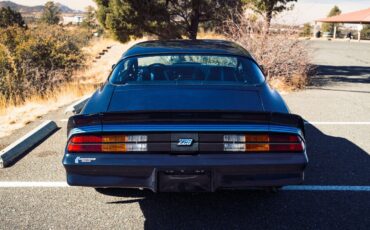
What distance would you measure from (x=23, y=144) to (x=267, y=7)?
9.39 metres

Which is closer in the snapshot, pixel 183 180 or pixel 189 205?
pixel 183 180

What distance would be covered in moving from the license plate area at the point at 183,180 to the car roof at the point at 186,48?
1.81 meters

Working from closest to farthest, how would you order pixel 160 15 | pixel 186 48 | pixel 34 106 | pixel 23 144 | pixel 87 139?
pixel 87 139 → pixel 186 48 → pixel 23 144 → pixel 34 106 → pixel 160 15

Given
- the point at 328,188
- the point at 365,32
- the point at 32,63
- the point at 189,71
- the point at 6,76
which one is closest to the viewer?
the point at 328,188

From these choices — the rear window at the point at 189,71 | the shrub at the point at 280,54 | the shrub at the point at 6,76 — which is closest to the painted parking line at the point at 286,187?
the rear window at the point at 189,71

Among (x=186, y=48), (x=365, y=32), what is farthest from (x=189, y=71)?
(x=365, y=32)

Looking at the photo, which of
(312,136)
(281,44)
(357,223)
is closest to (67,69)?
(281,44)

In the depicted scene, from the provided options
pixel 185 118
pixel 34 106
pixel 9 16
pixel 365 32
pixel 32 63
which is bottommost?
pixel 34 106

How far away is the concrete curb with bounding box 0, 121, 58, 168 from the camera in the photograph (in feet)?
16.9

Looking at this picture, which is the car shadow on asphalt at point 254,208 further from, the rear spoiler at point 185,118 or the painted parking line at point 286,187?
the rear spoiler at point 185,118

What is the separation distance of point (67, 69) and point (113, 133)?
12162 mm

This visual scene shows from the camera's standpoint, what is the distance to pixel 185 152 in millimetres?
3209

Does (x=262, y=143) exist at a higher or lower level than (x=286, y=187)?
higher

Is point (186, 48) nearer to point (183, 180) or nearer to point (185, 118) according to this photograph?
point (185, 118)
